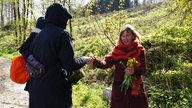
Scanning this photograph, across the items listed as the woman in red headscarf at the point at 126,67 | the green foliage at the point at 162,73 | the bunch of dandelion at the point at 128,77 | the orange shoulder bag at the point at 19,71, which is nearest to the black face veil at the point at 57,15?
the orange shoulder bag at the point at 19,71

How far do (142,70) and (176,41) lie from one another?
12.1 ft

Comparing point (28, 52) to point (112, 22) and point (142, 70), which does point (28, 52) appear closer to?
point (142, 70)

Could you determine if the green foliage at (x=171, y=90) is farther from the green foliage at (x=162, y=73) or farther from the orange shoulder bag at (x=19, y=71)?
the orange shoulder bag at (x=19, y=71)

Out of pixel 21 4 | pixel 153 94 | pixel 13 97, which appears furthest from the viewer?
pixel 21 4

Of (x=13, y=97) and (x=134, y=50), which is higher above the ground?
(x=134, y=50)

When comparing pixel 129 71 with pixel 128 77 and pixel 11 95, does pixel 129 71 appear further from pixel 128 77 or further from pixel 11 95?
pixel 11 95

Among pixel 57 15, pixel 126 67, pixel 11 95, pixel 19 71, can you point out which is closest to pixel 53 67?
pixel 57 15

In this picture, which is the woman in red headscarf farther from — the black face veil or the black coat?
the black face veil

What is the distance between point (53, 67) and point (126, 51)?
4.40ft

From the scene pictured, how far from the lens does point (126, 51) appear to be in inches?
195

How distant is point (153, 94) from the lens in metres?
7.21

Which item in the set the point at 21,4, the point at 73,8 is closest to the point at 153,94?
the point at 73,8

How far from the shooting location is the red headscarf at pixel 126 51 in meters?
4.89

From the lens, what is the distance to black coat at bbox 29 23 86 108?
3910 millimetres
